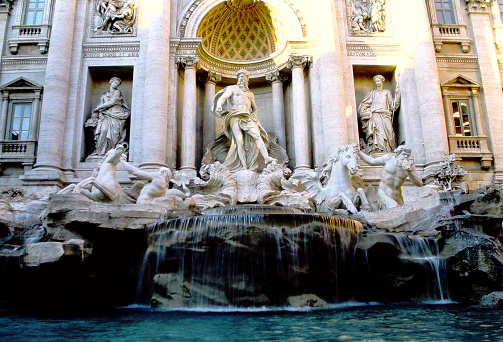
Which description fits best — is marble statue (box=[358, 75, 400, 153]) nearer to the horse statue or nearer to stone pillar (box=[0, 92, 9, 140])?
the horse statue

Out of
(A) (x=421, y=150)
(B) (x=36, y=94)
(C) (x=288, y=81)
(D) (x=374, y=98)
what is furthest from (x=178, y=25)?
(A) (x=421, y=150)

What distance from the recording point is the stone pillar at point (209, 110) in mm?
16734

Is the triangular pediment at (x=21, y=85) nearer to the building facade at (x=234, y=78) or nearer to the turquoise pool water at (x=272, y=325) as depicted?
the building facade at (x=234, y=78)

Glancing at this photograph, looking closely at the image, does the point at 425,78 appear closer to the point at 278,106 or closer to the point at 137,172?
the point at 278,106

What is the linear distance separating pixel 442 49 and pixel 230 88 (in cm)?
886

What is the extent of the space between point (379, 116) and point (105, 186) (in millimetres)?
10158

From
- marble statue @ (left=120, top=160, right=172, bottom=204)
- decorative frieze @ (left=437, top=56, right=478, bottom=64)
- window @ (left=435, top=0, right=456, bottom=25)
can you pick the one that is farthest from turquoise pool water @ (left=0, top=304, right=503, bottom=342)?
window @ (left=435, top=0, right=456, bottom=25)

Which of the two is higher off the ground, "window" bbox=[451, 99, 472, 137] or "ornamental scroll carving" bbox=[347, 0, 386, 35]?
"ornamental scroll carving" bbox=[347, 0, 386, 35]

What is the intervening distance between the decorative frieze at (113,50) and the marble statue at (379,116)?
8.89 meters

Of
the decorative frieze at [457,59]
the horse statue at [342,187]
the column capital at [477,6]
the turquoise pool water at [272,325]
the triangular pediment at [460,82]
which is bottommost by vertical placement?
the turquoise pool water at [272,325]

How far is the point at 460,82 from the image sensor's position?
16.5m

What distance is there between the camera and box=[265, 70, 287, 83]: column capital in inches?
673

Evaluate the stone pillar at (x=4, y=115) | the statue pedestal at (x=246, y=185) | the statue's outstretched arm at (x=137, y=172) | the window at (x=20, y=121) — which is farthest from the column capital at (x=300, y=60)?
the stone pillar at (x=4, y=115)

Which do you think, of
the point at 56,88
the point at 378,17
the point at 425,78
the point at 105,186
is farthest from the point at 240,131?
the point at 378,17
